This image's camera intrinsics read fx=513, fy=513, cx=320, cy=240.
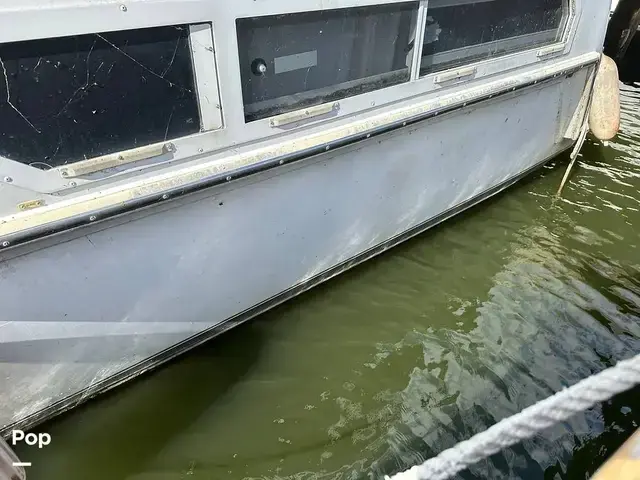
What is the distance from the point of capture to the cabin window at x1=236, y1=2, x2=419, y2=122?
226cm

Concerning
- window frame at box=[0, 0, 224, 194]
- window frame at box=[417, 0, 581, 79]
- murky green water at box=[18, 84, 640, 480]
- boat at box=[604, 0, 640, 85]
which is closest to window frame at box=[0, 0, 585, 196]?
window frame at box=[0, 0, 224, 194]

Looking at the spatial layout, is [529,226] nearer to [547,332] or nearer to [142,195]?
[547,332]

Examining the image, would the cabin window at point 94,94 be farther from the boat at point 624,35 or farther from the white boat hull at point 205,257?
the boat at point 624,35

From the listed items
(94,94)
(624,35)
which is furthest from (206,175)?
(624,35)

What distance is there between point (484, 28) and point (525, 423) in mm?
2569

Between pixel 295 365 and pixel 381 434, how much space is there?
0.62m

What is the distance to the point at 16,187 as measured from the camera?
6.02ft

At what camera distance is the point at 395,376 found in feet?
9.45

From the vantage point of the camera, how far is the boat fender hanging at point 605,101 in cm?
453

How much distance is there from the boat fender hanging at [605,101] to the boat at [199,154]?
1478 millimetres

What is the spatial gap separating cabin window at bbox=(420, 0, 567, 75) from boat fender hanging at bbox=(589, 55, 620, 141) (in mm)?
986

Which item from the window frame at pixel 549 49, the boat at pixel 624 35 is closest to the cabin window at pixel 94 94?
the window frame at pixel 549 49

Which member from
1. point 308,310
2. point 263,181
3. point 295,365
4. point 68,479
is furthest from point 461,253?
point 68,479

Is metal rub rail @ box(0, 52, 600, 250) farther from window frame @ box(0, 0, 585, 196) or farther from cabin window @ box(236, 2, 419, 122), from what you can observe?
cabin window @ box(236, 2, 419, 122)
